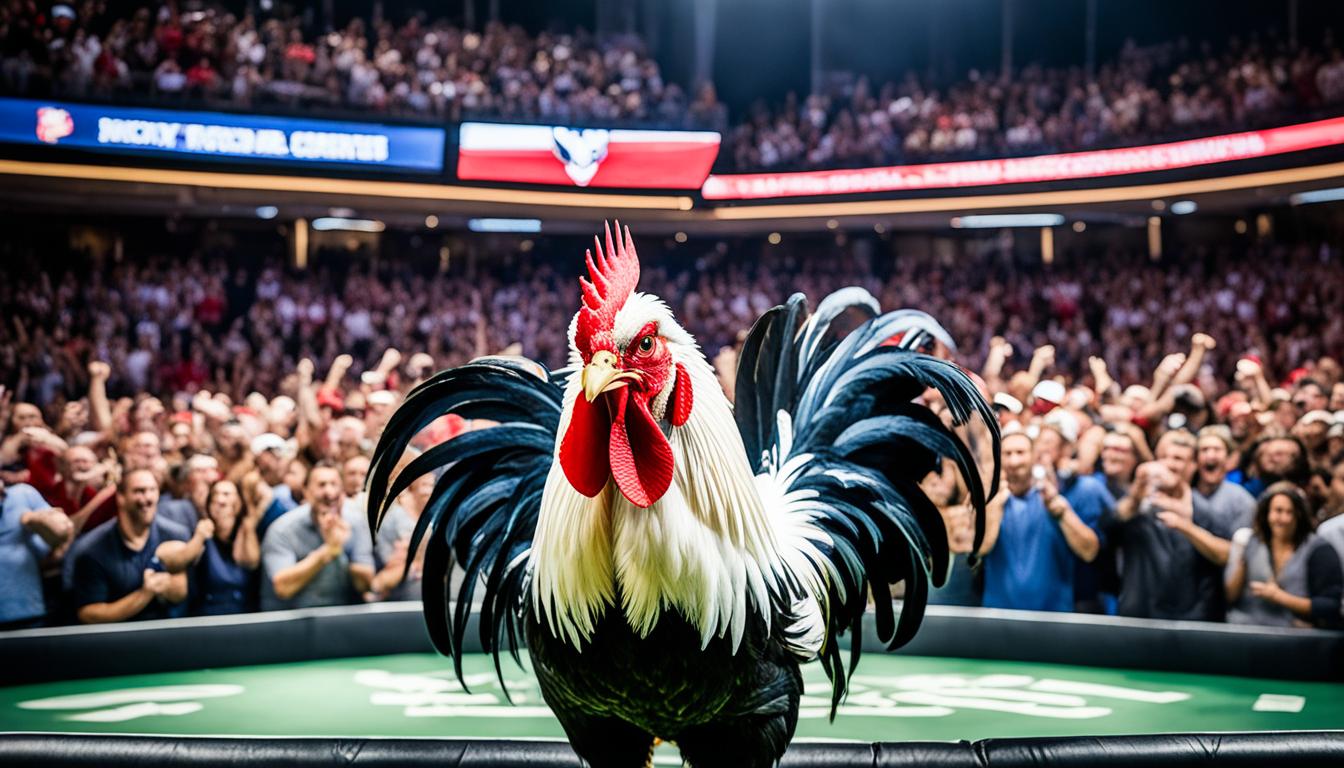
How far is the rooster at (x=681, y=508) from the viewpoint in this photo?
3.06 meters

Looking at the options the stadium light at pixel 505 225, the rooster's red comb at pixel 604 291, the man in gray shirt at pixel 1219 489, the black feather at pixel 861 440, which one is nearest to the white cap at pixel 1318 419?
the man in gray shirt at pixel 1219 489

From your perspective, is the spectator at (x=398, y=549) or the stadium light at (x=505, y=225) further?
the stadium light at (x=505, y=225)

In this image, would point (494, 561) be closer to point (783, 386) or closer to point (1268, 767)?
point (783, 386)

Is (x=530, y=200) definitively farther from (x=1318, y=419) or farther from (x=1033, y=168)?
(x=1318, y=419)

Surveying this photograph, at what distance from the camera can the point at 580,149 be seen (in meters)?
20.1

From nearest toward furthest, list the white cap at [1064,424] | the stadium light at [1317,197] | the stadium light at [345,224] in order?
the white cap at [1064,424]
the stadium light at [1317,197]
the stadium light at [345,224]

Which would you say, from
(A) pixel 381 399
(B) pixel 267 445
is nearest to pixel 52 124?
(A) pixel 381 399

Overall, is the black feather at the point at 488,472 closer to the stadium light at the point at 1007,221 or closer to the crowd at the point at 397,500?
the crowd at the point at 397,500

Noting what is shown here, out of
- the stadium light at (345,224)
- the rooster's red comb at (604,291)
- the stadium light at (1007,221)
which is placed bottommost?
the rooster's red comb at (604,291)

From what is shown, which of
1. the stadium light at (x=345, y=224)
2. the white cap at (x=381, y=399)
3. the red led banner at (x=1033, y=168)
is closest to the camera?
the white cap at (x=381, y=399)

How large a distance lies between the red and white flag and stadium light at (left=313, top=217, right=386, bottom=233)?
4.72 meters

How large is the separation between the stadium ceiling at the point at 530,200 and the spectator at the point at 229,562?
472 inches

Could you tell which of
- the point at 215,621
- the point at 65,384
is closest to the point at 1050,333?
the point at 65,384

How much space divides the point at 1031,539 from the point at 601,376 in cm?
481
